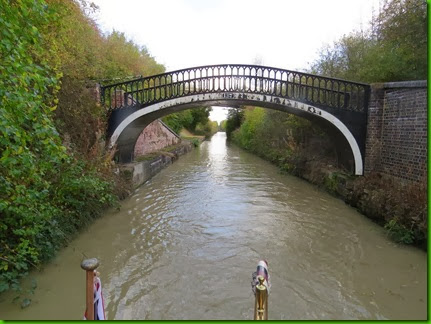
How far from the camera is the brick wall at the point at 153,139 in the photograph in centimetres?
1233

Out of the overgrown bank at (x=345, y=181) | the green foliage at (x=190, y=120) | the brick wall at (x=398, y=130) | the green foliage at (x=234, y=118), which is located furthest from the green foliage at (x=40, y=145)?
the green foliage at (x=234, y=118)

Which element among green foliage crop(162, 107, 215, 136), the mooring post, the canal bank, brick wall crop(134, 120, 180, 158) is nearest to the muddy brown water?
the canal bank

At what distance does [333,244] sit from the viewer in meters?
5.11

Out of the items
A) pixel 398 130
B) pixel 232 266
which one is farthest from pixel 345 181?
pixel 232 266

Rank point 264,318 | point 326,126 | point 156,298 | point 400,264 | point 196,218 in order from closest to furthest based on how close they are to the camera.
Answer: point 264,318 → point 156,298 → point 400,264 → point 196,218 → point 326,126

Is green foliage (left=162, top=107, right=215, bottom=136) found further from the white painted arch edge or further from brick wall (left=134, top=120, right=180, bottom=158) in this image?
the white painted arch edge

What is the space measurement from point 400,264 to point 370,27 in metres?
9.16

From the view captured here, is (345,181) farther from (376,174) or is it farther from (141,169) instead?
(141,169)

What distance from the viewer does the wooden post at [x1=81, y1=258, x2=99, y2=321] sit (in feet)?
6.40

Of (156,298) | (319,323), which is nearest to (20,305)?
(156,298)

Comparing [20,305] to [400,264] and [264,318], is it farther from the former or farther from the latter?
[400,264]

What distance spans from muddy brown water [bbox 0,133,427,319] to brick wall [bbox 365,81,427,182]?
144cm

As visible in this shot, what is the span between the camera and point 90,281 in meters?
2.01

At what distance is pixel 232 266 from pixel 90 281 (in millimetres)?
2595
